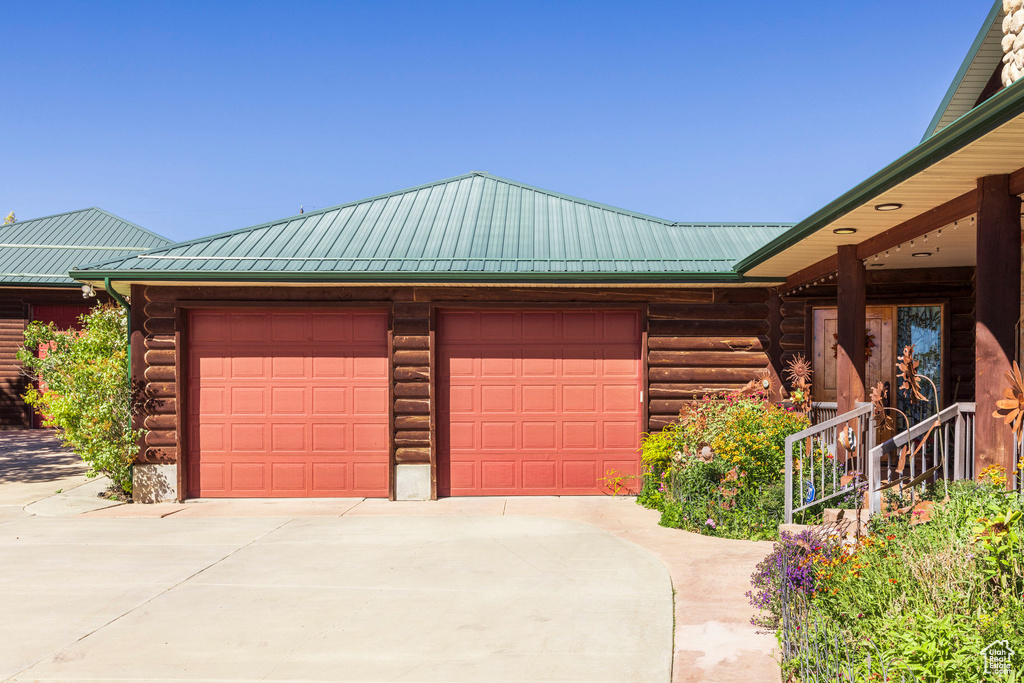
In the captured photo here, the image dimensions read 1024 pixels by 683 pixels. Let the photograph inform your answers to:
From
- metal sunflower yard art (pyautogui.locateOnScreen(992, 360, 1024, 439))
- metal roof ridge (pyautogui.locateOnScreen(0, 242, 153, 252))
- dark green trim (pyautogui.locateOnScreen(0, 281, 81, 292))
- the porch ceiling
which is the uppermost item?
metal roof ridge (pyautogui.locateOnScreen(0, 242, 153, 252))

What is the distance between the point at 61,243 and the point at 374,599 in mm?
18095

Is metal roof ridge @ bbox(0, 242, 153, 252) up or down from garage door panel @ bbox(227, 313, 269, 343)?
up

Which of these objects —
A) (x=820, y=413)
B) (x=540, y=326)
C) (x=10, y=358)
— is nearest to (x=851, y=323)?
(x=820, y=413)

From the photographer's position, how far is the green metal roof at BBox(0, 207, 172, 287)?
1691cm

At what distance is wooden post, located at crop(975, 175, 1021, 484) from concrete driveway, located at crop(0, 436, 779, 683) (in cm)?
215

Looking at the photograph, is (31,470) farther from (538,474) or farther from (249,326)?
(538,474)

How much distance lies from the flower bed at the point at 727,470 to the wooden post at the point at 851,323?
869mm

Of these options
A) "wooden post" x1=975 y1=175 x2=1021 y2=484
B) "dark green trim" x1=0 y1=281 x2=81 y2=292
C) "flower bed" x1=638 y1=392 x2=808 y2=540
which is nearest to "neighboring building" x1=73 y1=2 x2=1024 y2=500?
"flower bed" x1=638 y1=392 x2=808 y2=540

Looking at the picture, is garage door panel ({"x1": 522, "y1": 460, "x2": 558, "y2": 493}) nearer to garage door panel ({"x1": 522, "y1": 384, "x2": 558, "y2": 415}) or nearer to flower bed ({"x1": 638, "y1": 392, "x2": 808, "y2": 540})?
garage door panel ({"x1": 522, "y1": 384, "x2": 558, "y2": 415})

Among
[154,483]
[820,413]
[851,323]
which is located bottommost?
[154,483]

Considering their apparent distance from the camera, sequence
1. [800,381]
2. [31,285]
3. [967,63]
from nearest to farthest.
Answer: [800,381], [967,63], [31,285]

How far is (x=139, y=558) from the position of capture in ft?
22.1

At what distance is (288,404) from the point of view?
32.2ft

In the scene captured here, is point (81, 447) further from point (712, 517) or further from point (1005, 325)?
point (1005, 325)
